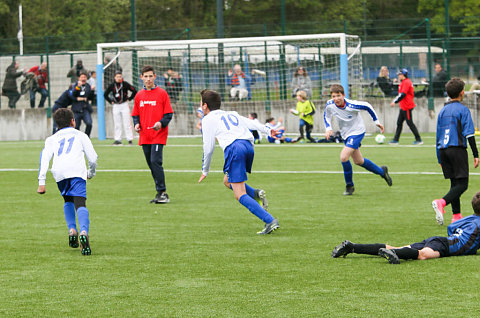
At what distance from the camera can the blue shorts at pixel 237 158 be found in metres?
9.54

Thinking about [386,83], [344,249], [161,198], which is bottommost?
[344,249]

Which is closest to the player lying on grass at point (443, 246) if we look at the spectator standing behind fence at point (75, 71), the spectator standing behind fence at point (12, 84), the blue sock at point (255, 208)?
the blue sock at point (255, 208)

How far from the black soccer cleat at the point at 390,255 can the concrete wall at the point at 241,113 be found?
66.2ft

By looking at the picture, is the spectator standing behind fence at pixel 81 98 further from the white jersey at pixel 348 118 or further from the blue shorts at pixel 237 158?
the blue shorts at pixel 237 158

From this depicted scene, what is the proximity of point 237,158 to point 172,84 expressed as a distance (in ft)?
61.2

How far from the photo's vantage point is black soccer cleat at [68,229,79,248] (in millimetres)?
8773

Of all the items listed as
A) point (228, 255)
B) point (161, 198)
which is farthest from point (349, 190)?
point (228, 255)

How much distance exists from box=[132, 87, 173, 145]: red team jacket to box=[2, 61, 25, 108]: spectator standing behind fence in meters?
18.8

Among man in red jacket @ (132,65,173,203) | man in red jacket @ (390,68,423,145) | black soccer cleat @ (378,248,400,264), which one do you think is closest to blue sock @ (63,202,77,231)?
black soccer cleat @ (378,248,400,264)

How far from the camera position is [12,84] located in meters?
30.7

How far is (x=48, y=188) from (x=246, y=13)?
34798 mm

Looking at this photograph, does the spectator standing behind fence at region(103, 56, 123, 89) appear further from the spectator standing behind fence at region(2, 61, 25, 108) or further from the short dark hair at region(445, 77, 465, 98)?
the short dark hair at region(445, 77, 465, 98)

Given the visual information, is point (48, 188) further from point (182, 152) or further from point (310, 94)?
point (310, 94)

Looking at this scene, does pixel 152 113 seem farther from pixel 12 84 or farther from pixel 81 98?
pixel 12 84
